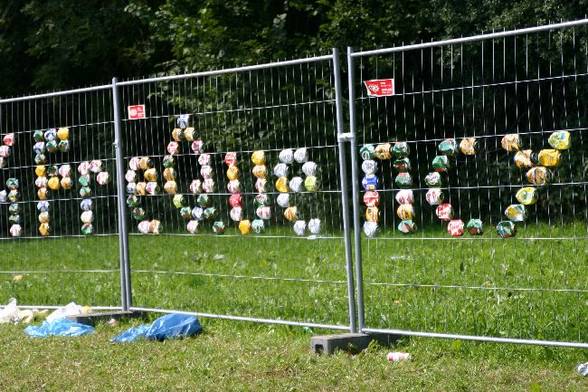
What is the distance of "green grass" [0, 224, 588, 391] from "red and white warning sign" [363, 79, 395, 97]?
1073mm

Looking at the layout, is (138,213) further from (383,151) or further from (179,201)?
(383,151)

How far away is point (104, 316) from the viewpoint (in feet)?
35.1

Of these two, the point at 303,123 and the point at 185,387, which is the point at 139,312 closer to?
the point at 303,123

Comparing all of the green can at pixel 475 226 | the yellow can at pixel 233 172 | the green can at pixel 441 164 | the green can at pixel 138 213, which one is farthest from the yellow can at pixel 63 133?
the green can at pixel 475 226

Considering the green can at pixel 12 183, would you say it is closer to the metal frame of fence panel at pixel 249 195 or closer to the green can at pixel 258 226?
the metal frame of fence panel at pixel 249 195

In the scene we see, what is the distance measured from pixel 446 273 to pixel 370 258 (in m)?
0.80

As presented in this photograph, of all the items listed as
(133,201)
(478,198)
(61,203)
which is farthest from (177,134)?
A: (478,198)

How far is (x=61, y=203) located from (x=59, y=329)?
1721mm

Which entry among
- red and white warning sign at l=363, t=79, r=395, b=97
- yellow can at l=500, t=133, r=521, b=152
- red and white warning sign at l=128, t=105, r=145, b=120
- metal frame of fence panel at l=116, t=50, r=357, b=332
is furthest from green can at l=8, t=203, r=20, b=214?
yellow can at l=500, t=133, r=521, b=152

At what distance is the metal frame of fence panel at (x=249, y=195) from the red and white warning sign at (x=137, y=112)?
13 mm

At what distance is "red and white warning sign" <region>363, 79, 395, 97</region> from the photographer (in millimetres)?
8242

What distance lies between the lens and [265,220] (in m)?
9.45

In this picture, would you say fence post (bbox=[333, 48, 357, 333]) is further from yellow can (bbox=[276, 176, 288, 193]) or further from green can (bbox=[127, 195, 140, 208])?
green can (bbox=[127, 195, 140, 208])

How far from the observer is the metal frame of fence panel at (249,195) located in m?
9.17
